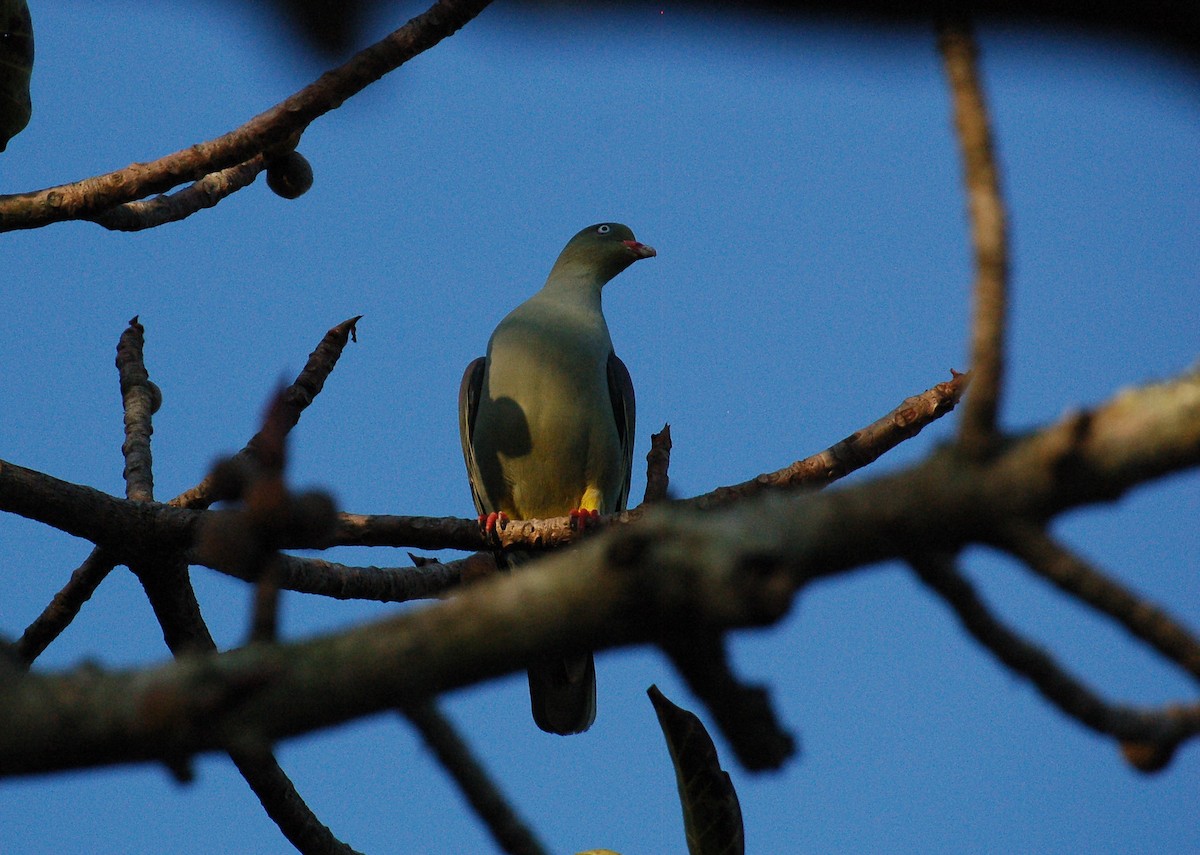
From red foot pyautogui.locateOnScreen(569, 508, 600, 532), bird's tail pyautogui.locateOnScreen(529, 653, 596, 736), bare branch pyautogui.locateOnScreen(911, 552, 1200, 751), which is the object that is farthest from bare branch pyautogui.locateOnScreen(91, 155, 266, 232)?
bare branch pyautogui.locateOnScreen(911, 552, 1200, 751)

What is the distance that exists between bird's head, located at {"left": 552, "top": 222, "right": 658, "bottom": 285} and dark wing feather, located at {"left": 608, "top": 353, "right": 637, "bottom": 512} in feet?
3.58

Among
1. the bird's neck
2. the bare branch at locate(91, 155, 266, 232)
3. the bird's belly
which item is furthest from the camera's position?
the bird's neck

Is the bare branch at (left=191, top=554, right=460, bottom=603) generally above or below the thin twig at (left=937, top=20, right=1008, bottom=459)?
above

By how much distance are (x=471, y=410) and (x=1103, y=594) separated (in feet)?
19.1

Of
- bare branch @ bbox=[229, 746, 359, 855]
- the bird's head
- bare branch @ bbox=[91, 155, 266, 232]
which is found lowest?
bare branch @ bbox=[229, 746, 359, 855]

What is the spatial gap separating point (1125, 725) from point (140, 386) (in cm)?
490

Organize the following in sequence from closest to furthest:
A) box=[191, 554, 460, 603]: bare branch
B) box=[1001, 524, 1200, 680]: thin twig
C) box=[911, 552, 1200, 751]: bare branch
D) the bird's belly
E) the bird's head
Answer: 1. box=[1001, 524, 1200, 680]: thin twig
2. box=[911, 552, 1200, 751]: bare branch
3. box=[191, 554, 460, 603]: bare branch
4. the bird's belly
5. the bird's head

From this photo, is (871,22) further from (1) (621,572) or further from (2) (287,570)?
(2) (287,570)

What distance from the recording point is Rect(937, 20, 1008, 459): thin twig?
129 cm

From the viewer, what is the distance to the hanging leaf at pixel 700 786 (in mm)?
2639

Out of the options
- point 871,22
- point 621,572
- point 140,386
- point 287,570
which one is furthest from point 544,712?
point 871,22

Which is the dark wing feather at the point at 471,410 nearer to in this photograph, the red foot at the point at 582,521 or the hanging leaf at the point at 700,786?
the red foot at the point at 582,521

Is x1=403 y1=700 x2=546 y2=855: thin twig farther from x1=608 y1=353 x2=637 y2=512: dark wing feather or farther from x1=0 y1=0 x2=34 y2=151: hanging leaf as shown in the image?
x1=608 y1=353 x2=637 y2=512: dark wing feather

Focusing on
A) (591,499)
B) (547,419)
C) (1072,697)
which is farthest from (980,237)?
(591,499)
